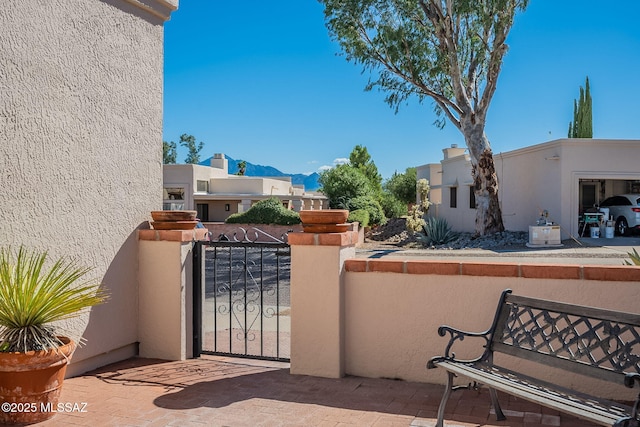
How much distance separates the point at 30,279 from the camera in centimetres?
408

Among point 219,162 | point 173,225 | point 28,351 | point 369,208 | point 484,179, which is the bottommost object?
point 28,351

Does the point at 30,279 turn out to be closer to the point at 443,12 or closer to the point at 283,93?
the point at 443,12

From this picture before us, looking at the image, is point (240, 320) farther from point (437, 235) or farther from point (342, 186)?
point (342, 186)

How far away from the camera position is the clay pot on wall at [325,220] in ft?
15.8

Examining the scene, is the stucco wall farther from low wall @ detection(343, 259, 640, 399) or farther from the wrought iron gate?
low wall @ detection(343, 259, 640, 399)

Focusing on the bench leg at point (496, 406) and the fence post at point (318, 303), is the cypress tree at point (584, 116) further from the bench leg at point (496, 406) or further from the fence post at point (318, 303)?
the bench leg at point (496, 406)

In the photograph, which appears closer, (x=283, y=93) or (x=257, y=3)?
(x=257, y=3)

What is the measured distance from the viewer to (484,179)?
2059 cm

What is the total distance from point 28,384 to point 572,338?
12.2 feet

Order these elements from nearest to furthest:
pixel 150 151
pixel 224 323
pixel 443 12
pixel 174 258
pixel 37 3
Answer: pixel 37 3, pixel 174 258, pixel 150 151, pixel 224 323, pixel 443 12

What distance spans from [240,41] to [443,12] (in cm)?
1535

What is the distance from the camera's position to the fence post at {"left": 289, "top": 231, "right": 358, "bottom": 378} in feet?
15.7

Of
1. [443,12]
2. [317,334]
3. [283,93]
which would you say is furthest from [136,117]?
[283,93]

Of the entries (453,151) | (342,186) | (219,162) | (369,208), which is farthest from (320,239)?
(219,162)
